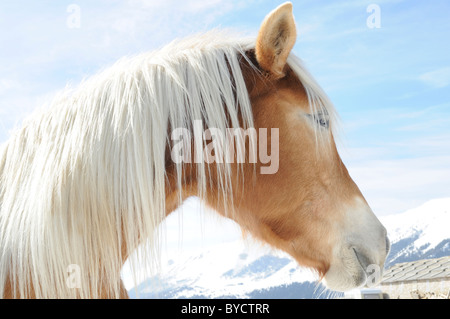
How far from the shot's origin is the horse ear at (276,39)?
1.62 meters

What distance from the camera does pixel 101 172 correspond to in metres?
1.50

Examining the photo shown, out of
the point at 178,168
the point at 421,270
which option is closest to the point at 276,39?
the point at 178,168

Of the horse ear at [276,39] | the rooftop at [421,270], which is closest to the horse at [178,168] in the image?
the horse ear at [276,39]

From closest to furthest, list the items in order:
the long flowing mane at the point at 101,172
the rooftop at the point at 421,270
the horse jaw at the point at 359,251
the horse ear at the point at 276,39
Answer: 1. the long flowing mane at the point at 101,172
2. the horse ear at the point at 276,39
3. the horse jaw at the point at 359,251
4. the rooftop at the point at 421,270

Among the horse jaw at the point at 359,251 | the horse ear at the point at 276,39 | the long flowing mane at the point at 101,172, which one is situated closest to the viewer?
the long flowing mane at the point at 101,172

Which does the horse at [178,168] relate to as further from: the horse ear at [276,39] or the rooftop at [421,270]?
the rooftop at [421,270]

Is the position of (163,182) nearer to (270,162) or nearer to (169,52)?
(270,162)

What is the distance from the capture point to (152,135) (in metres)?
1.55

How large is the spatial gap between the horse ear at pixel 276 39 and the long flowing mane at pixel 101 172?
144mm

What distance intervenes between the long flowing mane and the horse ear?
0.14m

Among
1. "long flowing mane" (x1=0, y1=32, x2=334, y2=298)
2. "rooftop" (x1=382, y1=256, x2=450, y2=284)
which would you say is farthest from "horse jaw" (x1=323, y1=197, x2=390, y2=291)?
"rooftop" (x1=382, y1=256, x2=450, y2=284)

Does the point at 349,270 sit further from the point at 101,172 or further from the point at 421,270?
the point at 421,270

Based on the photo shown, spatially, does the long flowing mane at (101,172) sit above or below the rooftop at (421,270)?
above

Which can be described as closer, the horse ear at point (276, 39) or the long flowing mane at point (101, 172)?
the long flowing mane at point (101, 172)
